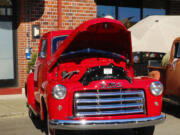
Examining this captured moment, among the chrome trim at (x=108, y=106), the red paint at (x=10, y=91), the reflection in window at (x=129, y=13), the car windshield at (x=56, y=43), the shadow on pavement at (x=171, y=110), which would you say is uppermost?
the reflection in window at (x=129, y=13)

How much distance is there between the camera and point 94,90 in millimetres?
4996

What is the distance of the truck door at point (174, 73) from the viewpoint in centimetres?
732

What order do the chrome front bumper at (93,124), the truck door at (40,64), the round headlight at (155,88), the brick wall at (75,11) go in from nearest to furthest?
the chrome front bumper at (93,124) < the round headlight at (155,88) < the truck door at (40,64) < the brick wall at (75,11)

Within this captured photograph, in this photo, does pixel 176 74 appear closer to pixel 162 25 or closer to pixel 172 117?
pixel 172 117

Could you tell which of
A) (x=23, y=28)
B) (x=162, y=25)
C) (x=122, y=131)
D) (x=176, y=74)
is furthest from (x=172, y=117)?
(x=23, y=28)

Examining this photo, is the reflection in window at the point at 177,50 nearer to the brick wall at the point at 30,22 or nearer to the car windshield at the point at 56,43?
the car windshield at the point at 56,43

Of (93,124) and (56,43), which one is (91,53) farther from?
(93,124)

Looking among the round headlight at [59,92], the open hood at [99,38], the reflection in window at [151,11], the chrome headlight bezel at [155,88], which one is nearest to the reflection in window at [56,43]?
the open hood at [99,38]

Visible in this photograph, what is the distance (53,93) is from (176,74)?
3400 millimetres

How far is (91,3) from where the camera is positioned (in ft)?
38.4

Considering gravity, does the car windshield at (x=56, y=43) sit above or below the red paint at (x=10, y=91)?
above

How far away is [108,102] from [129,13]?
860cm

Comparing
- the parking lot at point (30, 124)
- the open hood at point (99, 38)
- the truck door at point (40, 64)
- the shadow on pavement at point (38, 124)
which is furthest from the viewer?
the shadow on pavement at point (38, 124)

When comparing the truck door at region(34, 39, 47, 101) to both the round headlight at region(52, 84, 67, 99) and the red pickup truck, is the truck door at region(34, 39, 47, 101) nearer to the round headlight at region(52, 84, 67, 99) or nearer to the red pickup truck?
the red pickup truck
